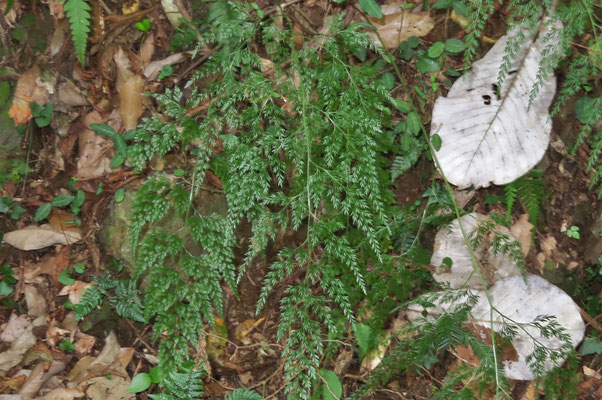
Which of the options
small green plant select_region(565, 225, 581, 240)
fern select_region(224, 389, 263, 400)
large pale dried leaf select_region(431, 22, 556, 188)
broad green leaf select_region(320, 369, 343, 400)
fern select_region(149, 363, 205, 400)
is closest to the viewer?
fern select_region(149, 363, 205, 400)

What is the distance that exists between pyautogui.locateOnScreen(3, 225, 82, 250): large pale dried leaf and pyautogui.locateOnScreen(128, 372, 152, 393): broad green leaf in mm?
921

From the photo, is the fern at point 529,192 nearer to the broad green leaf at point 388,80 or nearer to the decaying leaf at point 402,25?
the broad green leaf at point 388,80

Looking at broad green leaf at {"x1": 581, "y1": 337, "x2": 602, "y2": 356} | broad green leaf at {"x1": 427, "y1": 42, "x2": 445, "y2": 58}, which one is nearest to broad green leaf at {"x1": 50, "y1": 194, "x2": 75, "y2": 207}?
broad green leaf at {"x1": 427, "y1": 42, "x2": 445, "y2": 58}

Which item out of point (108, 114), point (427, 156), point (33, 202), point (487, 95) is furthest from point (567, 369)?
point (33, 202)

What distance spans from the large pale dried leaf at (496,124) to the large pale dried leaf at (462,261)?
0.89 feet

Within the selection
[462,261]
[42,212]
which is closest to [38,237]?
[42,212]

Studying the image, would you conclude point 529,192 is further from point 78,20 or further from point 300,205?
point 78,20

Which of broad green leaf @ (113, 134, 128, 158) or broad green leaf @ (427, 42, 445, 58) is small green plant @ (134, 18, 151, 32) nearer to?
broad green leaf @ (113, 134, 128, 158)

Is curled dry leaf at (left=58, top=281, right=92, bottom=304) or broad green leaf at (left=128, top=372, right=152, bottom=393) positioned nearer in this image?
broad green leaf at (left=128, top=372, right=152, bottom=393)

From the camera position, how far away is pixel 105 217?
3074mm

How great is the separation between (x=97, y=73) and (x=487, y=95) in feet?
7.66

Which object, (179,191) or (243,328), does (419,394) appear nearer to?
(243,328)

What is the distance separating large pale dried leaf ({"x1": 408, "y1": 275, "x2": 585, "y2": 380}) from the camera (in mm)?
2721

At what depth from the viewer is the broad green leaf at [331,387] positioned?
271 cm
